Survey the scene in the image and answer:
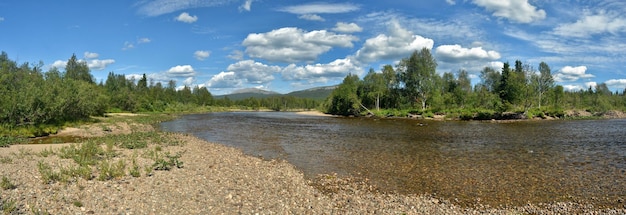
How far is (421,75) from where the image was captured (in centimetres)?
8788

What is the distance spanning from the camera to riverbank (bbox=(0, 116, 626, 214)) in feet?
31.9

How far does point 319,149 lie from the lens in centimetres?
2566

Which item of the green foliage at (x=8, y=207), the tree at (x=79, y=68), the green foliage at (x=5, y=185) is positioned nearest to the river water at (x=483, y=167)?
the green foliage at (x=8, y=207)

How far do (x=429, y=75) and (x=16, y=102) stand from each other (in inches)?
3180

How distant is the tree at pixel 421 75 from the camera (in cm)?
8675

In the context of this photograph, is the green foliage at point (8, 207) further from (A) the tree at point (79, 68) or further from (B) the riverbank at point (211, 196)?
(A) the tree at point (79, 68)

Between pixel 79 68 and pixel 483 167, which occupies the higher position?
pixel 79 68

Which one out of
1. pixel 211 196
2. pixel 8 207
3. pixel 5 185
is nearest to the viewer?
pixel 8 207

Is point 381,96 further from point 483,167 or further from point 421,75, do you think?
point 483,167

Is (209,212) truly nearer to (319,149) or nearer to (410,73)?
(319,149)

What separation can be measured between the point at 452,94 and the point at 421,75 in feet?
43.2

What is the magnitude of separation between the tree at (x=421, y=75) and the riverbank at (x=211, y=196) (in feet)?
251

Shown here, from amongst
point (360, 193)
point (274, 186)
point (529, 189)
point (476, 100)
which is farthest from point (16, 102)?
point (476, 100)

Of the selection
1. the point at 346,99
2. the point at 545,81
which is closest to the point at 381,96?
the point at 346,99
